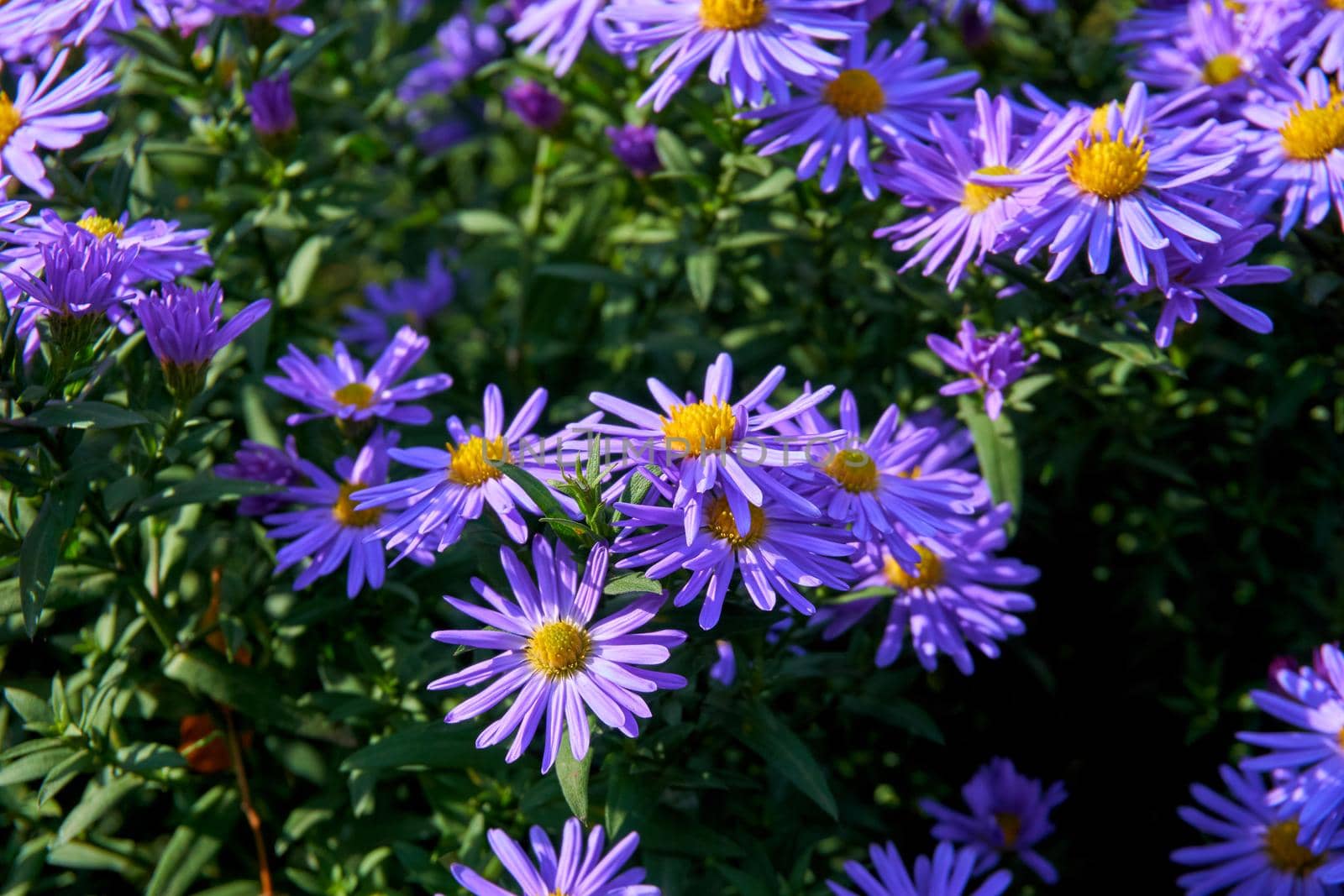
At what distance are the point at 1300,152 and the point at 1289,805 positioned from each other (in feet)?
3.72

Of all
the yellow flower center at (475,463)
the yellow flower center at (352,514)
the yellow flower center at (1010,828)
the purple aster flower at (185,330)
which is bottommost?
the yellow flower center at (1010,828)

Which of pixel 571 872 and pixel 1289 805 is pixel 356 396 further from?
pixel 1289 805

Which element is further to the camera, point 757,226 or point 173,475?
point 757,226

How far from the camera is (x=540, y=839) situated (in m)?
1.72

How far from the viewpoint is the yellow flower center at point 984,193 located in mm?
2039

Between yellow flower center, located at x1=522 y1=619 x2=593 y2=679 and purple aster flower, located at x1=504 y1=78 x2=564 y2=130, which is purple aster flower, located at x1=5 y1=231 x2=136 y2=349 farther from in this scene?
purple aster flower, located at x1=504 y1=78 x2=564 y2=130

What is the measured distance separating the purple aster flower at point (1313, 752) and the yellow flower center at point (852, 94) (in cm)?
122

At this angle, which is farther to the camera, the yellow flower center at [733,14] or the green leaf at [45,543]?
the yellow flower center at [733,14]

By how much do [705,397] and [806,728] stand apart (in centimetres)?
65

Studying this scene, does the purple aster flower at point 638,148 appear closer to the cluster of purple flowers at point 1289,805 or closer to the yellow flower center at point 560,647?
the yellow flower center at point 560,647

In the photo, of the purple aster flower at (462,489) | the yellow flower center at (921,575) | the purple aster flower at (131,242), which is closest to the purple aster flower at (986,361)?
the yellow flower center at (921,575)

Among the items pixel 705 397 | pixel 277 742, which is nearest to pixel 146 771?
pixel 277 742

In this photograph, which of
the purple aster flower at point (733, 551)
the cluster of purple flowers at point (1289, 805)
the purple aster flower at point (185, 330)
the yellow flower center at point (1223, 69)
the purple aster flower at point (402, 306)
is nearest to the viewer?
the purple aster flower at point (733, 551)

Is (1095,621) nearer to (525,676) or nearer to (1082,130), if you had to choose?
(1082,130)
